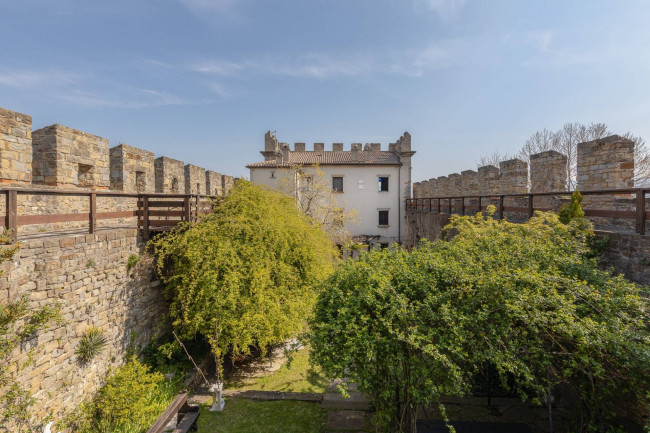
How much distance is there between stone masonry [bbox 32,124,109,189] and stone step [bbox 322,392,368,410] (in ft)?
25.9

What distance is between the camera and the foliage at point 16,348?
15.1ft

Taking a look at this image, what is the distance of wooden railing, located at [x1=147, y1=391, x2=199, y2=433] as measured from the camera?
16.0 feet

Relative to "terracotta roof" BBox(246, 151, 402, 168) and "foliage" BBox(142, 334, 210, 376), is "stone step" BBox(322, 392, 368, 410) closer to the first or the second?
"foliage" BBox(142, 334, 210, 376)

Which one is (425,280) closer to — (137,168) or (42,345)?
(42,345)

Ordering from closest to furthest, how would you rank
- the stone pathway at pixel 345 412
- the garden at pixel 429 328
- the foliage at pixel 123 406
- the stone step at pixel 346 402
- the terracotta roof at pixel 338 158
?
the garden at pixel 429 328, the stone pathway at pixel 345 412, the foliage at pixel 123 406, the stone step at pixel 346 402, the terracotta roof at pixel 338 158

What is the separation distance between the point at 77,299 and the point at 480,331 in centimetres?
723

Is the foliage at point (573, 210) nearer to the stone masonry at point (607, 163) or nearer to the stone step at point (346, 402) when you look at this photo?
the stone masonry at point (607, 163)

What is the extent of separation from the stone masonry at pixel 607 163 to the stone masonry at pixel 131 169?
12007 millimetres

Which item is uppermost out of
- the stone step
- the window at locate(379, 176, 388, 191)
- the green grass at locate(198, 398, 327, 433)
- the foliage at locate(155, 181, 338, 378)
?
the window at locate(379, 176, 388, 191)

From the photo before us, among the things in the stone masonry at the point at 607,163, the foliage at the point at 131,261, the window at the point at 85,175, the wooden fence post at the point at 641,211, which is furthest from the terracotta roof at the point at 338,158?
the wooden fence post at the point at 641,211

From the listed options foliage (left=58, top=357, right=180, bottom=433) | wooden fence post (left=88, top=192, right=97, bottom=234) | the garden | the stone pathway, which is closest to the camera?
the garden

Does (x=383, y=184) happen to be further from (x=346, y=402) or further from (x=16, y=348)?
(x=16, y=348)

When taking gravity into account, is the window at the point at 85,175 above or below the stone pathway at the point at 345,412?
above

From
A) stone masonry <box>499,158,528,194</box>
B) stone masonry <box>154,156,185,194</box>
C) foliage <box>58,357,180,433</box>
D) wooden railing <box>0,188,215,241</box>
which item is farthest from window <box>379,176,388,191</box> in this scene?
foliage <box>58,357,180,433</box>
